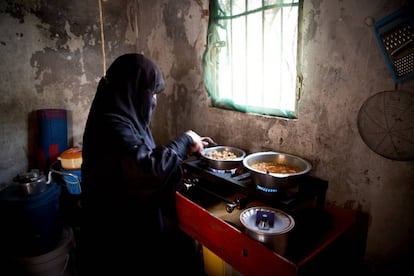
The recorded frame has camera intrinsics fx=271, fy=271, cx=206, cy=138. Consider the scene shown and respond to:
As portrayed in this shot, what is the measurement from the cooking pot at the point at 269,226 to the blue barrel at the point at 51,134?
2769 mm

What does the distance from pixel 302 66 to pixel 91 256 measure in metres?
2.10

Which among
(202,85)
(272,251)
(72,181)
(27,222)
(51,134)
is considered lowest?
(27,222)

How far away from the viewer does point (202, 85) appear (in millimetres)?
2979

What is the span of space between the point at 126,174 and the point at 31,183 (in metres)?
1.61

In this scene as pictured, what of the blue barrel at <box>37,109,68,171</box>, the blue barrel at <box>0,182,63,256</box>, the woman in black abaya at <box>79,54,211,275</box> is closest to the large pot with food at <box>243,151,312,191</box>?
the woman in black abaya at <box>79,54,211,275</box>

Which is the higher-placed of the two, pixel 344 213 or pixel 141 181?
pixel 141 181

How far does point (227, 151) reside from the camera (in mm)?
2514

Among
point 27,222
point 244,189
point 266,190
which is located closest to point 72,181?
point 27,222

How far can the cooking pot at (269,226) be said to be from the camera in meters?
1.56

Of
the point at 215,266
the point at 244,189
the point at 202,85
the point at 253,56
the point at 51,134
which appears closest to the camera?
the point at 244,189

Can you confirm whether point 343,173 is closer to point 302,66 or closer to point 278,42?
point 302,66

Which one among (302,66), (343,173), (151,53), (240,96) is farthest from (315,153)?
(151,53)

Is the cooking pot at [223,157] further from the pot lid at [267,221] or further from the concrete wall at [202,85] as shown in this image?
the pot lid at [267,221]

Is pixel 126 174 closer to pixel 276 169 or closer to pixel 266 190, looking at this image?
pixel 266 190
